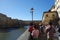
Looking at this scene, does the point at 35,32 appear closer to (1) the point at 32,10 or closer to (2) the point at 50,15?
(1) the point at 32,10

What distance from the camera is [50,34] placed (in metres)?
11.7

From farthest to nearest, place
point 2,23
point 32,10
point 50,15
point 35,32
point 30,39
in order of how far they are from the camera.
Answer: point 2,23
point 50,15
point 32,10
point 30,39
point 35,32

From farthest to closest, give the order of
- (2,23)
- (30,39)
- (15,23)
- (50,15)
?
1. (15,23)
2. (2,23)
3. (50,15)
4. (30,39)

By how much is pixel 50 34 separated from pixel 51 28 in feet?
1.20

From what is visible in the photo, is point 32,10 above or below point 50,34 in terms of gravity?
above

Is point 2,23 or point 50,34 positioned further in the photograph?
point 2,23

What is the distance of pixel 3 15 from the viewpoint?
135 metres

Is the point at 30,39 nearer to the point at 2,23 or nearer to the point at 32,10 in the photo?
the point at 32,10

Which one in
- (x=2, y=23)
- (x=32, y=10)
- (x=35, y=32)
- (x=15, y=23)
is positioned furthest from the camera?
(x=15, y=23)

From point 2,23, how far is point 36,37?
120 meters

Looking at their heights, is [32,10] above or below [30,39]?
above

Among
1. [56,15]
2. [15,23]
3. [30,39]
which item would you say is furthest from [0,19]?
[30,39]

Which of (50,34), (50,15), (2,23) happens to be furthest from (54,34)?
(2,23)

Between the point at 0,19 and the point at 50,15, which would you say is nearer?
the point at 50,15
